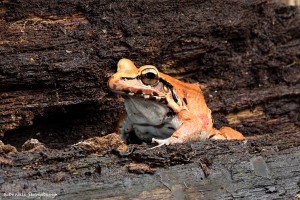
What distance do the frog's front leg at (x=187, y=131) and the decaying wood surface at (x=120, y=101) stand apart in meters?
0.48

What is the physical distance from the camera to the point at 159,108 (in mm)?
5164

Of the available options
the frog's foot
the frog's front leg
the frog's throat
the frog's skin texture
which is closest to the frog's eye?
the frog's skin texture

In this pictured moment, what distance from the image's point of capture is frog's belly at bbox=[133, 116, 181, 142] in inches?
205

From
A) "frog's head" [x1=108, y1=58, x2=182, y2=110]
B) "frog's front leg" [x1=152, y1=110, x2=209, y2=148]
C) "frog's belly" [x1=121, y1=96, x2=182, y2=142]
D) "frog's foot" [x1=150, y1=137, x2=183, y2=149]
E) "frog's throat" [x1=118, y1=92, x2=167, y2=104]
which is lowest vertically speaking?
"frog's foot" [x1=150, y1=137, x2=183, y2=149]

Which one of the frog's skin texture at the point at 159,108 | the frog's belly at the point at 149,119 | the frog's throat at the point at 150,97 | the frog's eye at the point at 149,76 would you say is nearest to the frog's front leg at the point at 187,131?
the frog's skin texture at the point at 159,108

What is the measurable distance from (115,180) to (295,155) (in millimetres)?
1711

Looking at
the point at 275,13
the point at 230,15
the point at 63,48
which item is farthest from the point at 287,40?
the point at 63,48

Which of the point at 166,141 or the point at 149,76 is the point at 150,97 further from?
the point at 166,141

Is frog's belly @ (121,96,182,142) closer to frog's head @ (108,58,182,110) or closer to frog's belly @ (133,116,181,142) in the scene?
Answer: frog's belly @ (133,116,181,142)

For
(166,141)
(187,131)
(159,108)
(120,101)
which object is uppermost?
(120,101)

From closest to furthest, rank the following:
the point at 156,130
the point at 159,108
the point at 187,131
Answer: the point at 187,131
the point at 159,108
the point at 156,130

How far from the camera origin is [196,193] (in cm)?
395

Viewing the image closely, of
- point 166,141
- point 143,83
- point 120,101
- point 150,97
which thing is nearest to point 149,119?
point 150,97

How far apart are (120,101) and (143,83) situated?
2.96 feet
